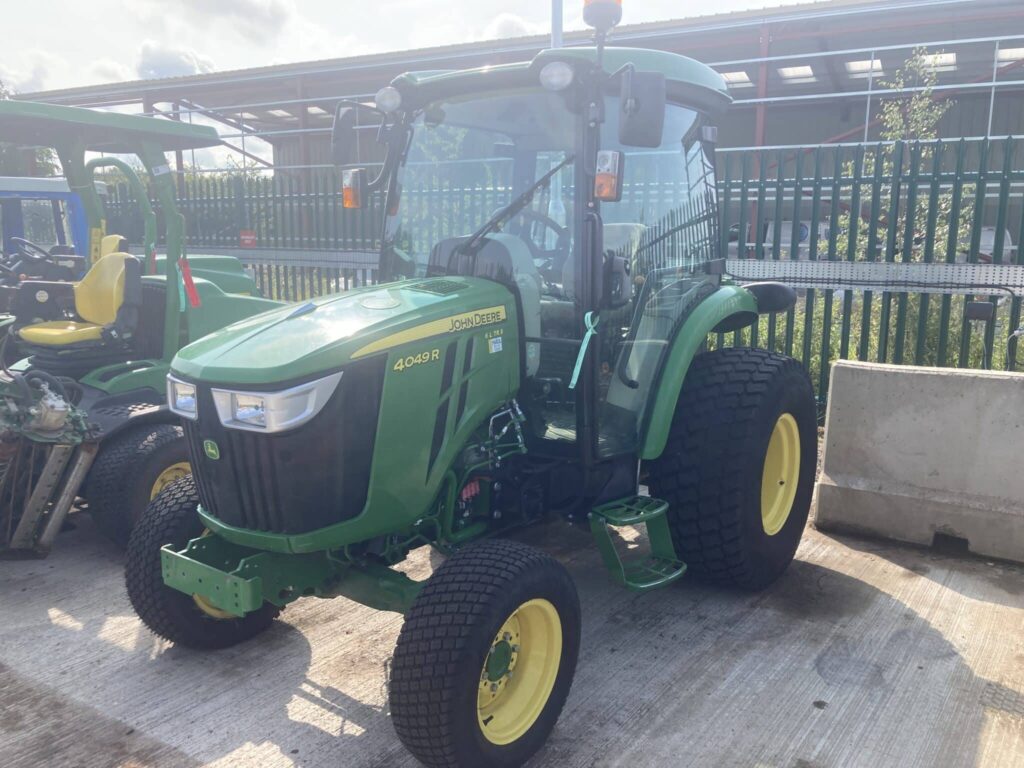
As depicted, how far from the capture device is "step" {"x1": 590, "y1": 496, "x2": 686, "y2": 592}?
3309 millimetres

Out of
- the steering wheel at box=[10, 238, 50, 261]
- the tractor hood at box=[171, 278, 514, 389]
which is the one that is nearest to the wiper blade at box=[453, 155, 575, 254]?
the tractor hood at box=[171, 278, 514, 389]

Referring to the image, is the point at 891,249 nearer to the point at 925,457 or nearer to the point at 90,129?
the point at 925,457

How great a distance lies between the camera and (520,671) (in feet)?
9.21

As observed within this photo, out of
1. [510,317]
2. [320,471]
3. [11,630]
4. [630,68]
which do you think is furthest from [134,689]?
[630,68]

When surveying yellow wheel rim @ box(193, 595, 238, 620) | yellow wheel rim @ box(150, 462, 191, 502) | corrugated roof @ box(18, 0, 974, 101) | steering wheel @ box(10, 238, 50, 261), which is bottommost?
yellow wheel rim @ box(193, 595, 238, 620)

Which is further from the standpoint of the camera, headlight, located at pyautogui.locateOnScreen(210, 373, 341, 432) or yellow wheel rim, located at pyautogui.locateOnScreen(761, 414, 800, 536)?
yellow wheel rim, located at pyautogui.locateOnScreen(761, 414, 800, 536)

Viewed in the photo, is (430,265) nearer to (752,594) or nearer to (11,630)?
(752,594)

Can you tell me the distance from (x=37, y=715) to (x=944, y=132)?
1721cm

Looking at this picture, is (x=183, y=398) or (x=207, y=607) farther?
(x=207, y=607)

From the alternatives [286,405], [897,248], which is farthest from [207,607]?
[897,248]

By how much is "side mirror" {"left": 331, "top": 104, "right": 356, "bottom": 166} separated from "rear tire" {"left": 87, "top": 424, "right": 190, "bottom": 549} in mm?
1621

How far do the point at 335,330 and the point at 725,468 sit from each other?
1813 mm

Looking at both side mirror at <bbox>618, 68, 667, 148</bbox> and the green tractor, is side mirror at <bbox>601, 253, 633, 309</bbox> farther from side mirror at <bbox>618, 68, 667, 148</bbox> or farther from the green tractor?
the green tractor

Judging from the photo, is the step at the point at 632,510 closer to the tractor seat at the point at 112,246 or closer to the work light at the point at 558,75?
the work light at the point at 558,75
